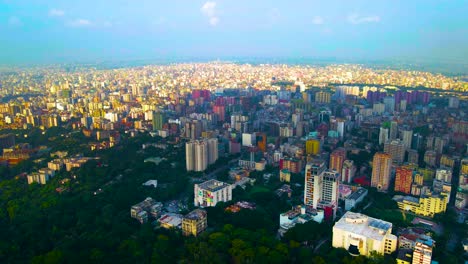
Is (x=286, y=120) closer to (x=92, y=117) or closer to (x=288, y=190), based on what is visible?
(x=288, y=190)

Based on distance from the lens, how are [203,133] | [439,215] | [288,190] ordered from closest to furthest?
[439,215] < [288,190] < [203,133]

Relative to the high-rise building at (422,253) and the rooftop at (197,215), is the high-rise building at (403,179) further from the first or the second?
the rooftop at (197,215)

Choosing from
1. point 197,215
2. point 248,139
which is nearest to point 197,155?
point 248,139

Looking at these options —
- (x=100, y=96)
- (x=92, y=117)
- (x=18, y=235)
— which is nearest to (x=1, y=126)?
(x=92, y=117)

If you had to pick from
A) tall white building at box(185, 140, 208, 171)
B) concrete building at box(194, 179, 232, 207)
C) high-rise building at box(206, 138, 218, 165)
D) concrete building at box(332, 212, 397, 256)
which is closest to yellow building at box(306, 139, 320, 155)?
high-rise building at box(206, 138, 218, 165)

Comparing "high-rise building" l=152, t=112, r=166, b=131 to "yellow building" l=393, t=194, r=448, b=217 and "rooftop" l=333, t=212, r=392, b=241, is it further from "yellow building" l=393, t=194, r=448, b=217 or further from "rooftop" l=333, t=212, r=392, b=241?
"rooftop" l=333, t=212, r=392, b=241

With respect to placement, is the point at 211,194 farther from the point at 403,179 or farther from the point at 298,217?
the point at 403,179

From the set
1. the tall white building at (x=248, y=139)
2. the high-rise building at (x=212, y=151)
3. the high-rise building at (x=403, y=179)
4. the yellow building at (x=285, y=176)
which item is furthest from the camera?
the tall white building at (x=248, y=139)

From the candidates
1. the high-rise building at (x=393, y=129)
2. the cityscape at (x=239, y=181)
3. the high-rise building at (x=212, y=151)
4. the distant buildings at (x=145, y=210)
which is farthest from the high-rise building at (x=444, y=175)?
the distant buildings at (x=145, y=210)
